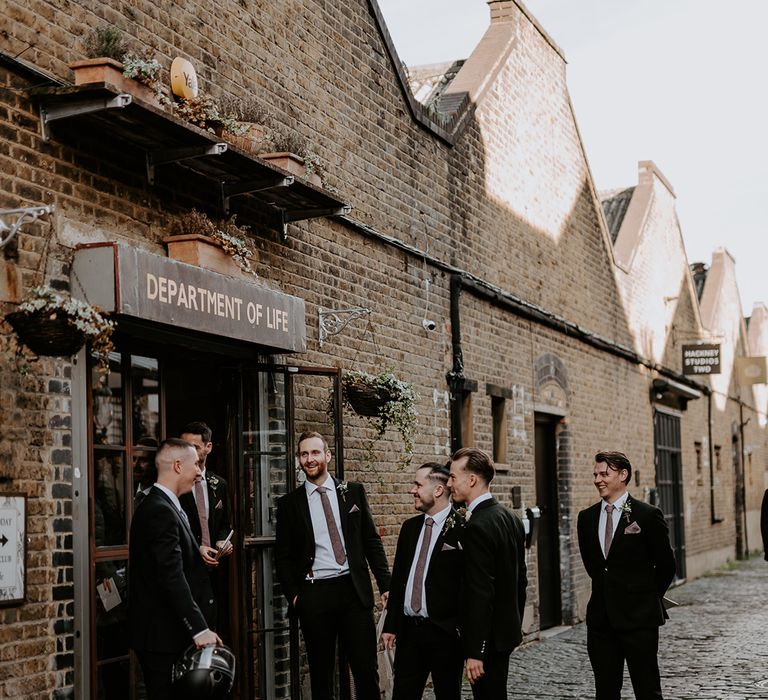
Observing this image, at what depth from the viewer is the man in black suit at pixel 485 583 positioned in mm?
6117

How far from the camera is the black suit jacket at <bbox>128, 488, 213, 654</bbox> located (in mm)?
5523

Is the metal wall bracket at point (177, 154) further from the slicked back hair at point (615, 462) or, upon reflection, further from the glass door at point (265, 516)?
the slicked back hair at point (615, 462)

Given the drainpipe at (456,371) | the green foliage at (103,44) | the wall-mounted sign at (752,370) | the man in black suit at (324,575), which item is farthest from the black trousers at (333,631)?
the wall-mounted sign at (752,370)

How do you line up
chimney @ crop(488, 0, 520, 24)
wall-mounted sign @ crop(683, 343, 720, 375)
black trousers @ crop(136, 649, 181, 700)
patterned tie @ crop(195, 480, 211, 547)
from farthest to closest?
wall-mounted sign @ crop(683, 343, 720, 375)
chimney @ crop(488, 0, 520, 24)
patterned tie @ crop(195, 480, 211, 547)
black trousers @ crop(136, 649, 181, 700)

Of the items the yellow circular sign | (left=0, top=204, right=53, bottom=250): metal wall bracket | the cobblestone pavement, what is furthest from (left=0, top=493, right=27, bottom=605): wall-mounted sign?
the cobblestone pavement

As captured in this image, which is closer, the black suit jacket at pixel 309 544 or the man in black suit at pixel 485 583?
the man in black suit at pixel 485 583

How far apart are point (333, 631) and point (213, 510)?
44.3 inches

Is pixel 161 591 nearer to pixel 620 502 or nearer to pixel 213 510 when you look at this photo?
pixel 213 510

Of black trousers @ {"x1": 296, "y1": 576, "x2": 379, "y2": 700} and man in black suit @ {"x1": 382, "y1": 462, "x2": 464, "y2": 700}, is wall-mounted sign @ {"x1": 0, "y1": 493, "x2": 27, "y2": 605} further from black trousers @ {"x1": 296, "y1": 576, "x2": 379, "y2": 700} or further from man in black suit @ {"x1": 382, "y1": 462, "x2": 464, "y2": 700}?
black trousers @ {"x1": 296, "y1": 576, "x2": 379, "y2": 700}

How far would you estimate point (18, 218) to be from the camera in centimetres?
587

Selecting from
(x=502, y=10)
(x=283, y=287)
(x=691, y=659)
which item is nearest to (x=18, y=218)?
(x=283, y=287)

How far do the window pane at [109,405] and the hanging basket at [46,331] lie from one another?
704 mm

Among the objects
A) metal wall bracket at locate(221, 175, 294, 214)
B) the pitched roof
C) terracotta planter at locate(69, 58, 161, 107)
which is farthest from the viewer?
the pitched roof

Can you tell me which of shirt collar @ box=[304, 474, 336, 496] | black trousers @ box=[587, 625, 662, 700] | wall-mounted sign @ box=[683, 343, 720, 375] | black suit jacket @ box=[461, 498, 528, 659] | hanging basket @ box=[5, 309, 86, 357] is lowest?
black trousers @ box=[587, 625, 662, 700]
